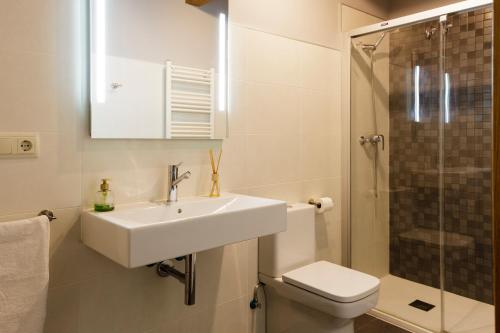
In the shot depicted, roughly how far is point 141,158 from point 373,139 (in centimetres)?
181

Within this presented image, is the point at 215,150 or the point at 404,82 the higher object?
the point at 404,82

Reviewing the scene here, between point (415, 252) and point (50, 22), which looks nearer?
point (50, 22)

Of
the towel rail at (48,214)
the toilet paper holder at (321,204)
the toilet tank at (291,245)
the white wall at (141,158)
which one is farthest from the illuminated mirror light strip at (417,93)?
the towel rail at (48,214)

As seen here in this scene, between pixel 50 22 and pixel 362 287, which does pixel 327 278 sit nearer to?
pixel 362 287

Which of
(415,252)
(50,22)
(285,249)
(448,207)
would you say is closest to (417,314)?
(415,252)

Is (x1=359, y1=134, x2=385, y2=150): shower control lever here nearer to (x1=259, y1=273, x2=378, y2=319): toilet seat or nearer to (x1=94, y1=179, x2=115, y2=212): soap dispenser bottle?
(x1=259, y1=273, x2=378, y2=319): toilet seat

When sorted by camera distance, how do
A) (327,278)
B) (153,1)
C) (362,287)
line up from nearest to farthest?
(153,1) < (362,287) < (327,278)

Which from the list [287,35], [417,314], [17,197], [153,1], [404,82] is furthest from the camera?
[404,82]

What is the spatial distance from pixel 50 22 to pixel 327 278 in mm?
1716

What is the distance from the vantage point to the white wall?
4.64ft

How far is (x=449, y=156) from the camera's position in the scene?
2.54 m

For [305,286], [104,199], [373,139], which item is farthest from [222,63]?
[373,139]

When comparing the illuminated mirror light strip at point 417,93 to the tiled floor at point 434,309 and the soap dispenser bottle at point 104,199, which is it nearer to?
the tiled floor at point 434,309

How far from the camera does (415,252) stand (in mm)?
2830
